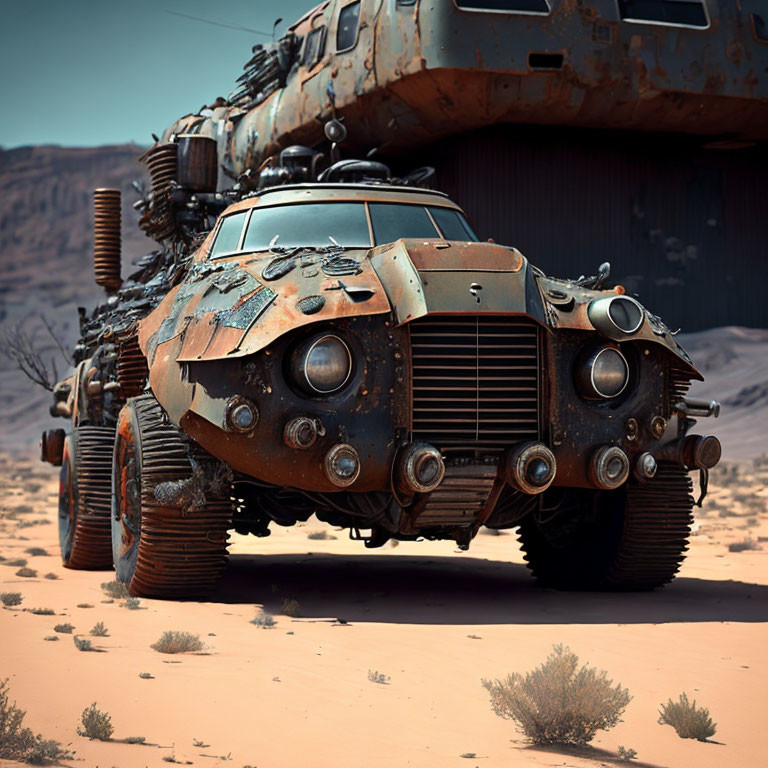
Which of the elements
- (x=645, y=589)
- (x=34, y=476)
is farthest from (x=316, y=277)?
(x=34, y=476)

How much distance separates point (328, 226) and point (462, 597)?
9.77 ft

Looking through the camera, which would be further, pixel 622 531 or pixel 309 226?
pixel 309 226

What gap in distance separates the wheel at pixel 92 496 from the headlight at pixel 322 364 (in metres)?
3.92

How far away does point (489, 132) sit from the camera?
21391mm

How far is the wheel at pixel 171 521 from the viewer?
8109 millimetres

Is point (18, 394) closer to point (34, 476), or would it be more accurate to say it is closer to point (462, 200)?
point (34, 476)

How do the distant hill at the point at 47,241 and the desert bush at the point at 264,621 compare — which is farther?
the distant hill at the point at 47,241

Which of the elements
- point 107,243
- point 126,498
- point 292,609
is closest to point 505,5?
point 107,243

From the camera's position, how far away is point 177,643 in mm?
6488

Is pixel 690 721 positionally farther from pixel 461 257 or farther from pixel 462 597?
pixel 462 597

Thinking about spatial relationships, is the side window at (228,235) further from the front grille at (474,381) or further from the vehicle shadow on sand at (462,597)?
the vehicle shadow on sand at (462,597)

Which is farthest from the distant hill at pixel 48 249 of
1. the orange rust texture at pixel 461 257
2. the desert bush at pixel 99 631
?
the desert bush at pixel 99 631

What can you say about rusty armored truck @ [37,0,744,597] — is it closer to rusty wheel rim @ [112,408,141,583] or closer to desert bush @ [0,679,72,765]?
rusty wheel rim @ [112,408,141,583]

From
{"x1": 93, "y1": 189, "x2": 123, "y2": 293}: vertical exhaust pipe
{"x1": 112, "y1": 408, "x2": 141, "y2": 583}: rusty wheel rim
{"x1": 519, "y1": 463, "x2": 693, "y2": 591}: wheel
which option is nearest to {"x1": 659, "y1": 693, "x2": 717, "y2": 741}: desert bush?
{"x1": 519, "y1": 463, "x2": 693, "y2": 591}: wheel
